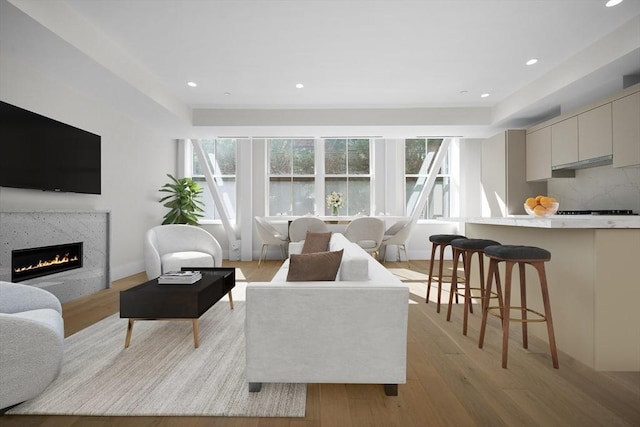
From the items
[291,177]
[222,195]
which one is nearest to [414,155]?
[291,177]

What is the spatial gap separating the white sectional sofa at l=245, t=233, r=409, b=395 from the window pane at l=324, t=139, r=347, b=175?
19.1ft

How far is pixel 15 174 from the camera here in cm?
318

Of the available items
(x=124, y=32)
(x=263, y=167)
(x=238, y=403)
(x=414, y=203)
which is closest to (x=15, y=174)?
(x=124, y=32)

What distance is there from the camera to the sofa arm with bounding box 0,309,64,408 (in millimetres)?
1677

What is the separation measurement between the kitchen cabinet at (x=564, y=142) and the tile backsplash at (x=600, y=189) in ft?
1.16

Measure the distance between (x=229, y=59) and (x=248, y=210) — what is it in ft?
12.1

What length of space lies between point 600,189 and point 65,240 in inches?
247

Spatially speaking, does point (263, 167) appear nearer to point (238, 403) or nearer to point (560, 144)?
point (560, 144)

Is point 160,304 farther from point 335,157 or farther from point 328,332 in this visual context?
point 335,157

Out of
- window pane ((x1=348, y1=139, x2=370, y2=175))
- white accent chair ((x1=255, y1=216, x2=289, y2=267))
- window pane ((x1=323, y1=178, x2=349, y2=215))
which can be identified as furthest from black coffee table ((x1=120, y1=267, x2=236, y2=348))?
window pane ((x1=348, y1=139, x2=370, y2=175))

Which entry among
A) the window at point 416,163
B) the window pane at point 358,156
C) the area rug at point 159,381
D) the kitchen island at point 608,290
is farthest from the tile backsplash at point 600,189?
the area rug at point 159,381

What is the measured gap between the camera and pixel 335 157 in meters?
7.47

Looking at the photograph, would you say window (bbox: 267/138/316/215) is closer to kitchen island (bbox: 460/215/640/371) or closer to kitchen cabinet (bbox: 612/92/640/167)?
kitchen cabinet (bbox: 612/92/640/167)

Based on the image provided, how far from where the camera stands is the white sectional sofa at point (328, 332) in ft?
5.90
